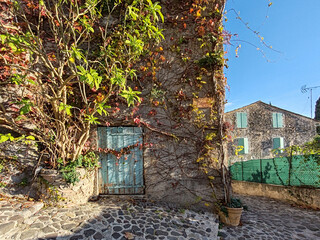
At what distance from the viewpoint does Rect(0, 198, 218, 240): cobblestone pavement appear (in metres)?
2.54

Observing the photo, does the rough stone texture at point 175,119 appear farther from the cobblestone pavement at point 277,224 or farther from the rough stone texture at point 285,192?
the rough stone texture at point 285,192

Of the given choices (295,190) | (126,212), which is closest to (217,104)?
(126,212)

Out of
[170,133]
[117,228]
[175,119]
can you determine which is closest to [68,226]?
[117,228]

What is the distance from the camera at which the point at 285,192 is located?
6.00 metres

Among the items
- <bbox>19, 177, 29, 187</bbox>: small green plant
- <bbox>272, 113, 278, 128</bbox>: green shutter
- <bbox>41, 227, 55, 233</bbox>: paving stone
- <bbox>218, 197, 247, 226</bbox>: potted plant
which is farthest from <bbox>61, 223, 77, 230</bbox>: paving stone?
<bbox>272, 113, 278, 128</bbox>: green shutter

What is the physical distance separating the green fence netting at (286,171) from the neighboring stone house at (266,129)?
628 cm

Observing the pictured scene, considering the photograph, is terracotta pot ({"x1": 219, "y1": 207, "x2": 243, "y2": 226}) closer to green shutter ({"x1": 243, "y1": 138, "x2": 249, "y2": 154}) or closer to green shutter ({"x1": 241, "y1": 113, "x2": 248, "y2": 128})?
green shutter ({"x1": 243, "y1": 138, "x2": 249, "y2": 154})

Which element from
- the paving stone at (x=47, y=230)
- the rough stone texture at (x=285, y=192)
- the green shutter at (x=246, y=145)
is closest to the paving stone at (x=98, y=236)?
the paving stone at (x=47, y=230)

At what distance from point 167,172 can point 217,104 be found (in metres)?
2.13

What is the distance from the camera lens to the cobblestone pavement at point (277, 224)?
3.27 metres

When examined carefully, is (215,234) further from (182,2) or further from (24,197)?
(182,2)

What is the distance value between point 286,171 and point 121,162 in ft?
20.4

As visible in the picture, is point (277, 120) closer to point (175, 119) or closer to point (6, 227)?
point (175, 119)

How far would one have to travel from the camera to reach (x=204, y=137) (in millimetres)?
4043
